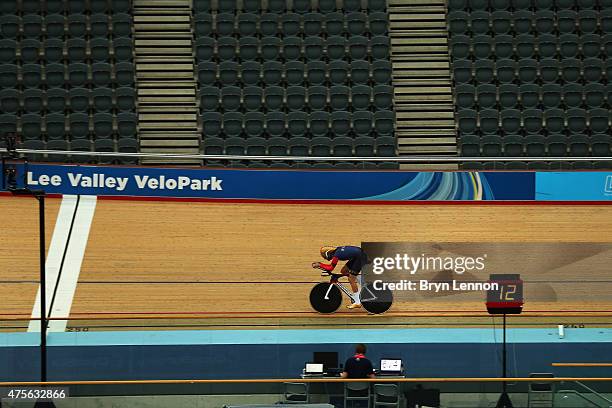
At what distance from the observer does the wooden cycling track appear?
16453 mm

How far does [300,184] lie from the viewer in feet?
57.5

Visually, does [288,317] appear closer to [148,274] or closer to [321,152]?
[148,274]

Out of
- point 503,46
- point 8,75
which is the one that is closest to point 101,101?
point 8,75

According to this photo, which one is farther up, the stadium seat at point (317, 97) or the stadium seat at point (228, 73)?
the stadium seat at point (228, 73)

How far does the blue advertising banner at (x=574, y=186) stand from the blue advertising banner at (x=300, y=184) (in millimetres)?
200

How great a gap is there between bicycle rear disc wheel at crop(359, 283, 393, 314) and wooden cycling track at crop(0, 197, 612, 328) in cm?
17

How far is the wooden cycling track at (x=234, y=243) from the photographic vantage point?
54.0 feet

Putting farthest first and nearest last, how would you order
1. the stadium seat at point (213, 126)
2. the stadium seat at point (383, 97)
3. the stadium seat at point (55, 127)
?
the stadium seat at point (383, 97) → the stadium seat at point (213, 126) → the stadium seat at point (55, 127)

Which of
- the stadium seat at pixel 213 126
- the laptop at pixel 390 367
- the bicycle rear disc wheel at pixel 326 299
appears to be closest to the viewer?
the laptop at pixel 390 367

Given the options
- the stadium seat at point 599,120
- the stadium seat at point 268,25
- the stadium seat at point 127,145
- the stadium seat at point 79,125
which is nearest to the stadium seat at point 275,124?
the stadium seat at point 268,25

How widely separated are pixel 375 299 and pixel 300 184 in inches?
97.5

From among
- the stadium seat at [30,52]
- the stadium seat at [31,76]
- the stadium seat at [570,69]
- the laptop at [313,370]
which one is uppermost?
the stadium seat at [30,52]

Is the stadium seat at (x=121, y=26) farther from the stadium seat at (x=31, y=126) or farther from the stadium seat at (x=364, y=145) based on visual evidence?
the stadium seat at (x=364, y=145)

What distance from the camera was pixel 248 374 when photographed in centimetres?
1473
